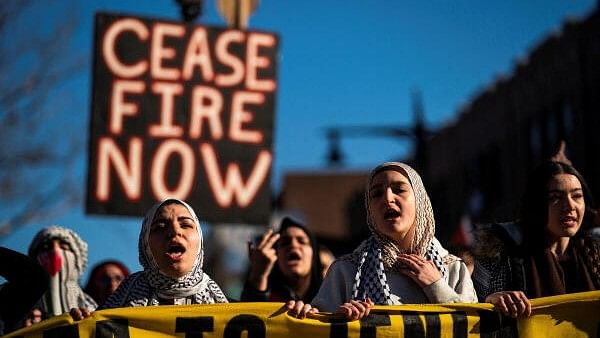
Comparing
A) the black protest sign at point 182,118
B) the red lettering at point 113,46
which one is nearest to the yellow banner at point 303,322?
the black protest sign at point 182,118

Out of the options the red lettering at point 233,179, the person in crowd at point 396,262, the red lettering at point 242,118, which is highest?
the red lettering at point 242,118

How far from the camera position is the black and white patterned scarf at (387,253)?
14.8ft

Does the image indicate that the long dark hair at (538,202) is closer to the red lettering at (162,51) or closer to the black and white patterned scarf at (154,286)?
the black and white patterned scarf at (154,286)

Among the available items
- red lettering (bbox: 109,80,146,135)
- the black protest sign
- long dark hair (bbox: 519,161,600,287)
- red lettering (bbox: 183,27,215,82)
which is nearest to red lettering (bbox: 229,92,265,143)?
the black protest sign

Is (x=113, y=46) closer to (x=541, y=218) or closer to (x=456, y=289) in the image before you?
(x=541, y=218)

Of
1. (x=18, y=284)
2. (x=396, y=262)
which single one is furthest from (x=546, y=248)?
(x=18, y=284)

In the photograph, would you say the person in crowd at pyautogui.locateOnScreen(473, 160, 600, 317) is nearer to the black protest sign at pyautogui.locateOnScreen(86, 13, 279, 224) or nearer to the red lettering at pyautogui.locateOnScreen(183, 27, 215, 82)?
the black protest sign at pyautogui.locateOnScreen(86, 13, 279, 224)

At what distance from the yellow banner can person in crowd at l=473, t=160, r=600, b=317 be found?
8.2 inches

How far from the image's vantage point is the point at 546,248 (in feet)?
16.1

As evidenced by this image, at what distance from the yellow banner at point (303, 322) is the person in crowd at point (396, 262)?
59mm

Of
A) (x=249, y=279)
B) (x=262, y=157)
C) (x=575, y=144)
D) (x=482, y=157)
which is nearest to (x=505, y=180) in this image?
(x=482, y=157)

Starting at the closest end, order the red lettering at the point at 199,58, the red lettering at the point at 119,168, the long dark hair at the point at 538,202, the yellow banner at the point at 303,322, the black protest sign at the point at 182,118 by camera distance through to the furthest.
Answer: the yellow banner at the point at 303,322 < the long dark hair at the point at 538,202 < the red lettering at the point at 119,168 < the black protest sign at the point at 182,118 < the red lettering at the point at 199,58

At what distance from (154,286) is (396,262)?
1029mm

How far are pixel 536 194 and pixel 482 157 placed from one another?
28.7 m
